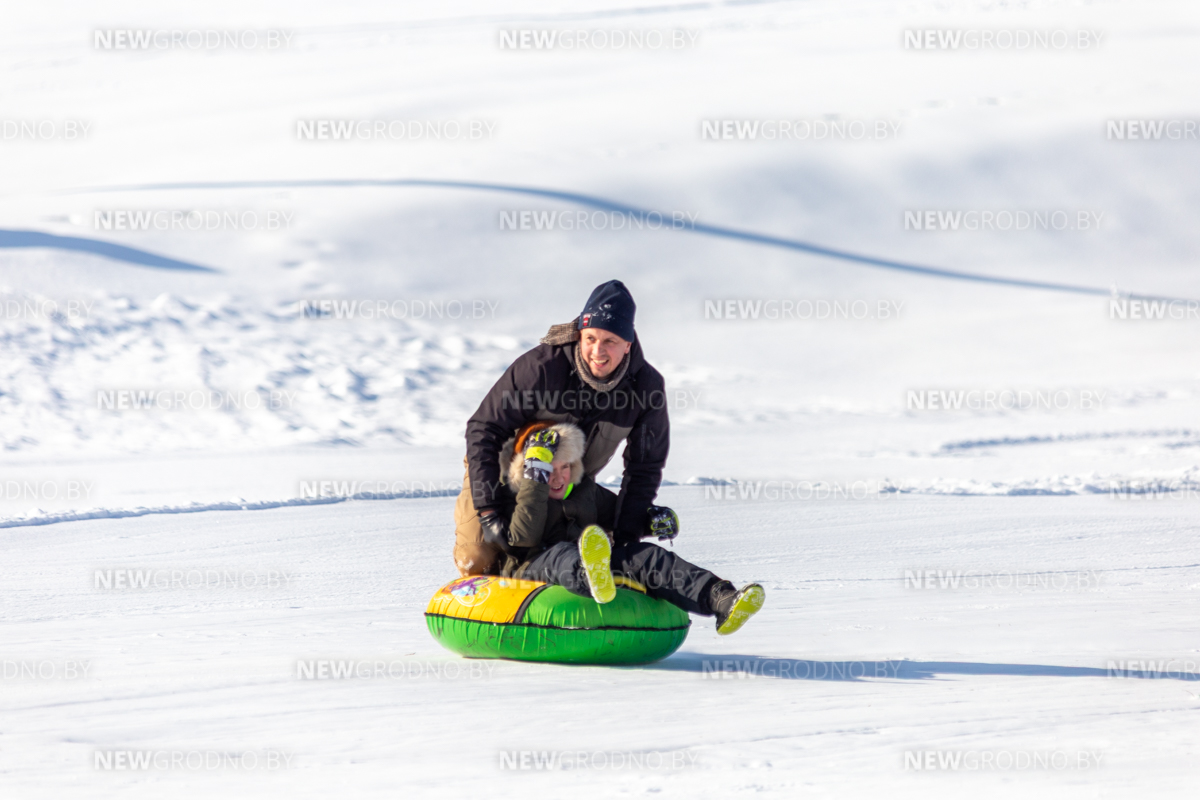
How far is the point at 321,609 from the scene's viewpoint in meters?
5.64

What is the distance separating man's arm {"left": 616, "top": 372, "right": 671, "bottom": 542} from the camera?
4.68m

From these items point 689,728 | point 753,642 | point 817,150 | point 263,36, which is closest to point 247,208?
point 817,150

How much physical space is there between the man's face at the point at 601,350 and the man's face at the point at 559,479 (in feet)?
1.06

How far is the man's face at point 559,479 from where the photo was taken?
4.51 metres

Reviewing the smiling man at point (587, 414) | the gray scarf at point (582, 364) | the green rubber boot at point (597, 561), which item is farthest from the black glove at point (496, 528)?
the gray scarf at point (582, 364)

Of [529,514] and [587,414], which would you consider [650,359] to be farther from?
[529,514]

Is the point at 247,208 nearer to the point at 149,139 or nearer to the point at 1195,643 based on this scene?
the point at 149,139

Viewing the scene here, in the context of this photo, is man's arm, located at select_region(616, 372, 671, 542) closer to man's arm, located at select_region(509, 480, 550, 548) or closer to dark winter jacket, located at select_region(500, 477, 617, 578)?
dark winter jacket, located at select_region(500, 477, 617, 578)

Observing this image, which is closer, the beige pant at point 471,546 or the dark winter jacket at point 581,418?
the dark winter jacket at point 581,418

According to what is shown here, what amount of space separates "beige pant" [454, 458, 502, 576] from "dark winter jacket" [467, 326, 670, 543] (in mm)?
156

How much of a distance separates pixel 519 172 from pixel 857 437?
8606 millimetres

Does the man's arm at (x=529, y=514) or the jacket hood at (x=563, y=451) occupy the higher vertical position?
the jacket hood at (x=563, y=451)

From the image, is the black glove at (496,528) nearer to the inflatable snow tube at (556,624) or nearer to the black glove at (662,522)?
the inflatable snow tube at (556,624)


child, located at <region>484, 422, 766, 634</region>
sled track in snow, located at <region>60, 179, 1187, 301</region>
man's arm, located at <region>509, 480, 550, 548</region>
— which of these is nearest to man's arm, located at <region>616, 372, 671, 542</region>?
child, located at <region>484, 422, 766, 634</region>
